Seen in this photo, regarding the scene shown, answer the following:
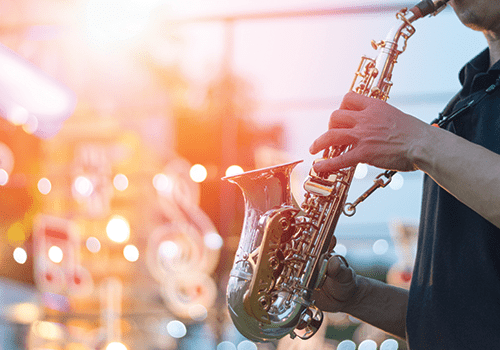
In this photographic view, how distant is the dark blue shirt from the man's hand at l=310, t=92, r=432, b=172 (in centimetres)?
22

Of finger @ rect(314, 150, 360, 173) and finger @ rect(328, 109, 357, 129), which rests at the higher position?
finger @ rect(328, 109, 357, 129)

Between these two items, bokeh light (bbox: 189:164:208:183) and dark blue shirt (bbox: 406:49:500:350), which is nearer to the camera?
dark blue shirt (bbox: 406:49:500:350)

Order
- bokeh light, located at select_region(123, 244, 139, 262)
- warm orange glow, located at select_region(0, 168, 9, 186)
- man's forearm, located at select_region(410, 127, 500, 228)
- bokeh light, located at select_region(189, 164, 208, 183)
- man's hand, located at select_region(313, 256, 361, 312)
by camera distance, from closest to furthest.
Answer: man's forearm, located at select_region(410, 127, 500, 228) < man's hand, located at select_region(313, 256, 361, 312) < bokeh light, located at select_region(189, 164, 208, 183) < bokeh light, located at select_region(123, 244, 139, 262) < warm orange glow, located at select_region(0, 168, 9, 186)

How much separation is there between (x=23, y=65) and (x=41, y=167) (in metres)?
1.08

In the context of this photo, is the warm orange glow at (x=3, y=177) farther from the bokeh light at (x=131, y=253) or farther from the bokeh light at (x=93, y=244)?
the bokeh light at (x=131, y=253)

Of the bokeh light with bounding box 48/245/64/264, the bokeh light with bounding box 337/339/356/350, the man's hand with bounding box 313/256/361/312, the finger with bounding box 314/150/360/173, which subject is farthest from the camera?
the bokeh light with bounding box 48/245/64/264

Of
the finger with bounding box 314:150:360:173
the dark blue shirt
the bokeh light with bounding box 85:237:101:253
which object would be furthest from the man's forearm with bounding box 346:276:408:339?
the bokeh light with bounding box 85:237:101:253

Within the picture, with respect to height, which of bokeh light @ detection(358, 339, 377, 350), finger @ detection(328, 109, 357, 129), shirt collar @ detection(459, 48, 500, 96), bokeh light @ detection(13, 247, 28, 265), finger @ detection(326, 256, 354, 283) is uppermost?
shirt collar @ detection(459, 48, 500, 96)

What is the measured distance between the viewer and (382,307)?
4.13 ft

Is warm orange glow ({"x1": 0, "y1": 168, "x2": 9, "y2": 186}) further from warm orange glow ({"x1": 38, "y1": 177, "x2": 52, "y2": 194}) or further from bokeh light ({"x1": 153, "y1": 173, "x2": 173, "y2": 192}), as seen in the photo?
bokeh light ({"x1": 153, "y1": 173, "x2": 173, "y2": 192})

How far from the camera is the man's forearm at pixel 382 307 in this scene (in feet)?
4.10

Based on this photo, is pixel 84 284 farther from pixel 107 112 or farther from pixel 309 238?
pixel 309 238

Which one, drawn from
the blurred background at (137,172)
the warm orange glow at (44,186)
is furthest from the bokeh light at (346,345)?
the warm orange glow at (44,186)

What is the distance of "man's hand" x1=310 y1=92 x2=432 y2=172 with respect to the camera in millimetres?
859
